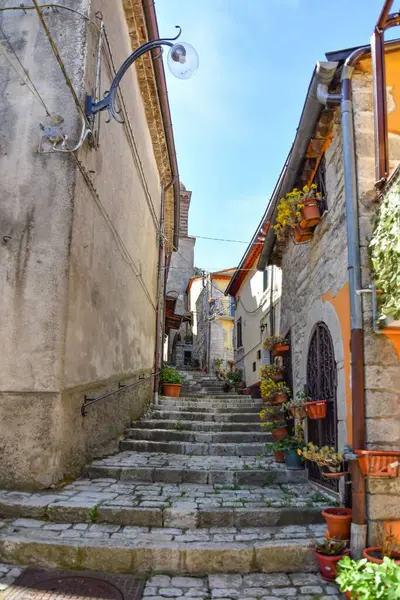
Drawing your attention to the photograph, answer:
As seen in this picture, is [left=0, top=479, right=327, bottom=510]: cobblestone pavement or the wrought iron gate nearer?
[left=0, top=479, right=327, bottom=510]: cobblestone pavement

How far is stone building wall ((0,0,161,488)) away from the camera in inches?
190

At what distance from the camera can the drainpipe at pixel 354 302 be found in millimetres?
3844

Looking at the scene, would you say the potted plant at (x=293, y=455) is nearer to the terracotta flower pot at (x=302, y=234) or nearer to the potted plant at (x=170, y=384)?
the terracotta flower pot at (x=302, y=234)

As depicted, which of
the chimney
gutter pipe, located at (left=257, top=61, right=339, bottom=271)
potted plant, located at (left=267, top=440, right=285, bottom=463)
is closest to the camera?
gutter pipe, located at (left=257, top=61, right=339, bottom=271)

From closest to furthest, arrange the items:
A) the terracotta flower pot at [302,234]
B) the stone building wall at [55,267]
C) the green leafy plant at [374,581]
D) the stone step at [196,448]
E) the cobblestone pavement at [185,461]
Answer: the green leafy plant at [374,581]
the stone building wall at [55,267]
the terracotta flower pot at [302,234]
the cobblestone pavement at [185,461]
the stone step at [196,448]

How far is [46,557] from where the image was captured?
3830mm

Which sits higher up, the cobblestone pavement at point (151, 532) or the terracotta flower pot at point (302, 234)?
the terracotta flower pot at point (302, 234)

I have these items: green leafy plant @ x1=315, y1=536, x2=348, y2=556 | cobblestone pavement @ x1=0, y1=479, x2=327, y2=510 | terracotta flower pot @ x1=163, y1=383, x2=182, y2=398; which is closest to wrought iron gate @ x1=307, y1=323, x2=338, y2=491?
cobblestone pavement @ x1=0, y1=479, x2=327, y2=510

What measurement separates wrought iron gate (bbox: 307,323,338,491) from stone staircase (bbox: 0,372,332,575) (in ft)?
1.64

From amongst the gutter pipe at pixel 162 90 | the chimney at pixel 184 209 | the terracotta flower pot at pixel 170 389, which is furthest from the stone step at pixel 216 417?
the chimney at pixel 184 209

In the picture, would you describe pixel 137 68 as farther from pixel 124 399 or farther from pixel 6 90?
pixel 124 399

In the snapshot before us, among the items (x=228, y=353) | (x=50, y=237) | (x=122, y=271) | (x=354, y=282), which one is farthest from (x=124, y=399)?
(x=228, y=353)

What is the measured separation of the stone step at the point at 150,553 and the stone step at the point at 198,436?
3338 mm

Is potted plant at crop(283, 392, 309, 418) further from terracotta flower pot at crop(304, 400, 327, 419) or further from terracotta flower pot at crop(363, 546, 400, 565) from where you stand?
terracotta flower pot at crop(363, 546, 400, 565)
